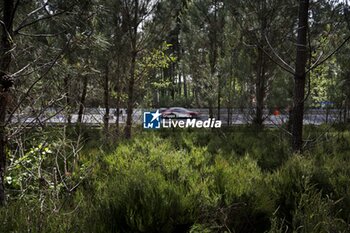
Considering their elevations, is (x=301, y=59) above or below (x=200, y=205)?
above

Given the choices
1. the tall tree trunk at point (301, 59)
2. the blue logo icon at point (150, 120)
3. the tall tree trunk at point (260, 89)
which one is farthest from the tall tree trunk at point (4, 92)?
the blue logo icon at point (150, 120)

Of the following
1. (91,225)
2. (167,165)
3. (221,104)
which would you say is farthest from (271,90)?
(91,225)

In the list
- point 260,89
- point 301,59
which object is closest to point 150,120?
point 260,89

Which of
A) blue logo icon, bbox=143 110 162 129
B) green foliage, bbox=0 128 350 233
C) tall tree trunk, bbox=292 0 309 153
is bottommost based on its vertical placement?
green foliage, bbox=0 128 350 233

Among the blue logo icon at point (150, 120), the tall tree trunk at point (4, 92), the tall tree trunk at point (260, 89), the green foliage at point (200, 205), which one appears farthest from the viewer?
the blue logo icon at point (150, 120)

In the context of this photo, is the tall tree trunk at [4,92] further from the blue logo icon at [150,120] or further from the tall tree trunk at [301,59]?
the blue logo icon at [150,120]

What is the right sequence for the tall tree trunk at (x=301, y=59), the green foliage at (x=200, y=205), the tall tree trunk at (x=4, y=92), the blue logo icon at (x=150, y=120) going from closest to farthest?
the green foliage at (x=200, y=205)
the tall tree trunk at (x=4, y=92)
the tall tree trunk at (x=301, y=59)
the blue logo icon at (x=150, y=120)

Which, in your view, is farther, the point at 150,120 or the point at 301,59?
the point at 150,120

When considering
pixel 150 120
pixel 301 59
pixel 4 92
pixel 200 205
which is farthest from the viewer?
pixel 150 120

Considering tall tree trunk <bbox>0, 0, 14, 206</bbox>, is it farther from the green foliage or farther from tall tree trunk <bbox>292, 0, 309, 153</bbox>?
tall tree trunk <bbox>292, 0, 309, 153</bbox>

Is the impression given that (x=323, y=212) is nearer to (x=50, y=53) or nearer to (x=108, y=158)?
(x=108, y=158)

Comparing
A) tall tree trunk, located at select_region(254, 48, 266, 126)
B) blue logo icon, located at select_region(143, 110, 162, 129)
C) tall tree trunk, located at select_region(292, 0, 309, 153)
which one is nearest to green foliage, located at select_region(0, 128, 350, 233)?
tall tree trunk, located at select_region(292, 0, 309, 153)

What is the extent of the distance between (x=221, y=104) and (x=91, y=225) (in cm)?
925

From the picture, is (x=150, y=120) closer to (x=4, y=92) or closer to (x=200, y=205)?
(x=4, y=92)
